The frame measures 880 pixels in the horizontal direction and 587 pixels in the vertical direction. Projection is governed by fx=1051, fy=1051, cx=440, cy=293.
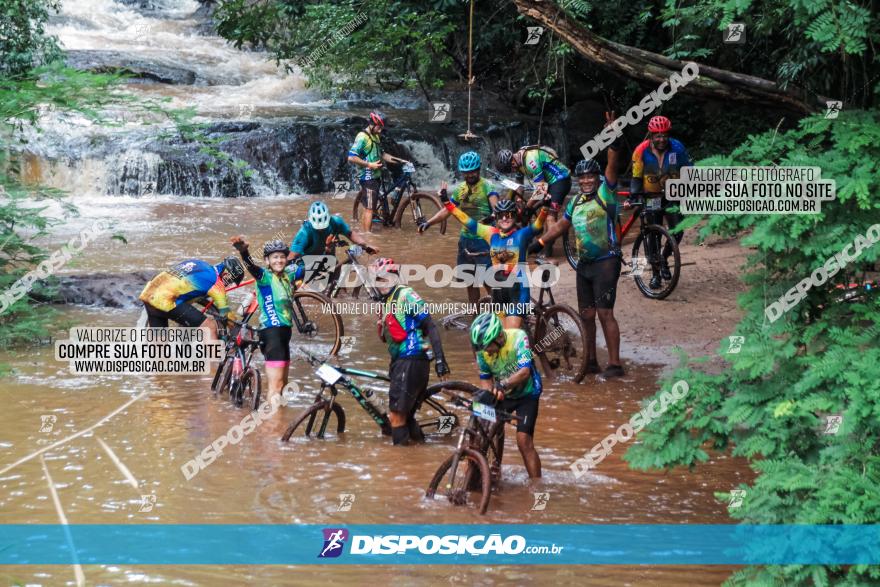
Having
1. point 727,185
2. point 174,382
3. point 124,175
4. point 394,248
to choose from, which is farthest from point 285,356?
point 124,175

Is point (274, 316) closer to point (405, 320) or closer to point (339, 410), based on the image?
point (339, 410)

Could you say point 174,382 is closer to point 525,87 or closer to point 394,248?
point 394,248

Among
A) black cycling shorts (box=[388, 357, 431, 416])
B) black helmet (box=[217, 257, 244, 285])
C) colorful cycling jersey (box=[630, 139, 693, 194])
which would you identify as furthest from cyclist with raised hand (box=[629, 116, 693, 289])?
black helmet (box=[217, 257, 244, 285])

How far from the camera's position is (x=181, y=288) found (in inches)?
448

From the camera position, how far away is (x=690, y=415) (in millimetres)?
6977

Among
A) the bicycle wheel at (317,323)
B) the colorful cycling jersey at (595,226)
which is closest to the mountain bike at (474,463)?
the colorful cycling jersey at (595,226)

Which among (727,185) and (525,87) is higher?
(525,87)

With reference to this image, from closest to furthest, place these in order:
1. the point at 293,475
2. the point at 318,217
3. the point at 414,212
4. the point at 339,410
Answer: the point at 293,475 → the point at 339,410 → the point at 318,217 → the point at 414,212

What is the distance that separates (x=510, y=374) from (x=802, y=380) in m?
2.52

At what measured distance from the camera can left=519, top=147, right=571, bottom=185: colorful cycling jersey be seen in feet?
44.8

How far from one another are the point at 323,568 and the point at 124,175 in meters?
15.9

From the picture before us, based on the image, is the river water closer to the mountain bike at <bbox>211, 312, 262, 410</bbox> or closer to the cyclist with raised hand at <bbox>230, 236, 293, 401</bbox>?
the mountain bike at <bbox>211, 312, 262, 410</bbox>

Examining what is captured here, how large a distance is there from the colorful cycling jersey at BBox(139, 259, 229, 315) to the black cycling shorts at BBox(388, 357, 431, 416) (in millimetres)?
2889

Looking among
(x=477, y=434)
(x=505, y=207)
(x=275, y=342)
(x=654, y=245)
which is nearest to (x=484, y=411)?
(x=477, y=434)
